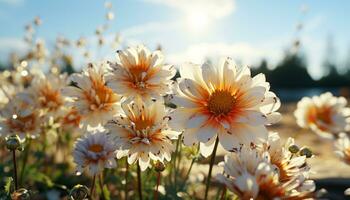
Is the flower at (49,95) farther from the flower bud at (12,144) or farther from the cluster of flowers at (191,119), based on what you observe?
the flower bud at (12,144)

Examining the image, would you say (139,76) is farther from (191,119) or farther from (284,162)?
(284,162)

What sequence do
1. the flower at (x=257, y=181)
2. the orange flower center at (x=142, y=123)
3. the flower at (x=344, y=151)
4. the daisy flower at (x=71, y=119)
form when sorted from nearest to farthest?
1. the flower at (x=257, y=181)
2. the orange flower center at (x=142, y=123)
3. the flower at (x=344, y=151)
4. the daisy flower at (x=71, y=119)

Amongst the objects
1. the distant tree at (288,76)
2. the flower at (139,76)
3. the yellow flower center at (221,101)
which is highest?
the flower at (139,76)

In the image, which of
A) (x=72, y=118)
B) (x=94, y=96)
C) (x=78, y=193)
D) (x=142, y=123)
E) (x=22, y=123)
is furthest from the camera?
(x=72, y=118)

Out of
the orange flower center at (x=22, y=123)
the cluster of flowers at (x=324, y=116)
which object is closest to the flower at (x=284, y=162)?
the orange flower center at (x=22, y=123)

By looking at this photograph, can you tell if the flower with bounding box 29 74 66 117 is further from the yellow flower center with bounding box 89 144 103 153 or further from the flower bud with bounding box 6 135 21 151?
the flower bud with bounding box 6 135 21 151

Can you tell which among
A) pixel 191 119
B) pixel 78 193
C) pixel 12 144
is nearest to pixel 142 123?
pixel 191 119

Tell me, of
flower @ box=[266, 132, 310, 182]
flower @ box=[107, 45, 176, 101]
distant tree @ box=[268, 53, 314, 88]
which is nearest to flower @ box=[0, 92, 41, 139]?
flower @ box=[107, 45, 176, 101]
